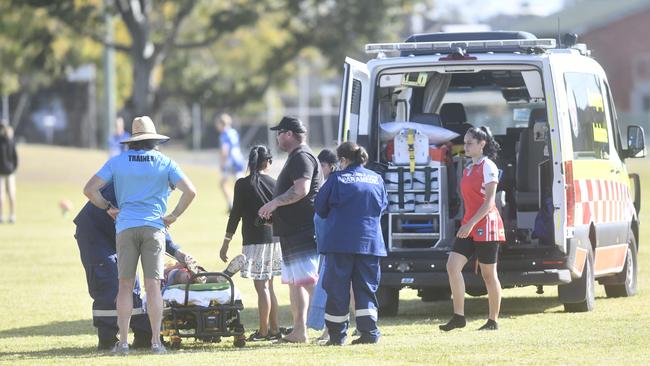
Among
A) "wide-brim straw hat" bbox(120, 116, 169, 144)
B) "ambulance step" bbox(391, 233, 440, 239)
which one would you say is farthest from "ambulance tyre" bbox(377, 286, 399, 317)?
"wide-brim straw hat" bbox(120, 116, 169, 144)

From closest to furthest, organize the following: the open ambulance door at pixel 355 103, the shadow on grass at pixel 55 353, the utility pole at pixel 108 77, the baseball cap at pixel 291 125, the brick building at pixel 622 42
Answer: the shadow on grass at pixel 55 353
the baseball cap at pixel 291 125
the open ambulance door at pixel 355 103
the utility pole at pixel 108 77
the brick building at pixel 622 42

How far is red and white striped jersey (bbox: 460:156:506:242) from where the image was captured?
1190 cm

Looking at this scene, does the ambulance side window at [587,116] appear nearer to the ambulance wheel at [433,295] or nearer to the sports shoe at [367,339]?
the ambulance wheel at [433,295]

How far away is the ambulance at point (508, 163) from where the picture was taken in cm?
1275

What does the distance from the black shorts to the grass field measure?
59 cm

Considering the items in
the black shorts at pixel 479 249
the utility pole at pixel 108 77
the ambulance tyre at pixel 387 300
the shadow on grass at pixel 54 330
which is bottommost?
the shadow on grass at pixel 54 330

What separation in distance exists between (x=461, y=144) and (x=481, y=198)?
81.9 inches

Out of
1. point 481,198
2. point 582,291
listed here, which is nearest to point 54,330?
point 481,198

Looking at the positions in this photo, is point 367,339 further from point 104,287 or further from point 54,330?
point 54,330

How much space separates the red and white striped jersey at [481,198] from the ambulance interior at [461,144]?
96 cm

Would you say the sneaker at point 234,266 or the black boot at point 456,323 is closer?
the sneaker at point 234,266

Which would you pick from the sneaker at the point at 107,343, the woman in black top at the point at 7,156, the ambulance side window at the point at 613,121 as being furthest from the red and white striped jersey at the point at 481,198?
the woman in black top at the point at 7,156

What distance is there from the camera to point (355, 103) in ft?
43.7

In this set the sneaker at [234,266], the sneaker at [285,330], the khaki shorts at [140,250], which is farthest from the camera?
the sneaker at [285,330]
